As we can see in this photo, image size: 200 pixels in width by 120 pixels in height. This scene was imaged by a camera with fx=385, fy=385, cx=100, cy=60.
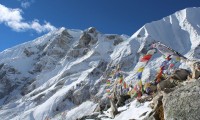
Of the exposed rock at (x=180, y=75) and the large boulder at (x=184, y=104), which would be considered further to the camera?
the exposed rock at (x=180, y=75)

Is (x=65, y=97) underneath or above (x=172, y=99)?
above

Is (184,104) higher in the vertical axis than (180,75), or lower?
lower

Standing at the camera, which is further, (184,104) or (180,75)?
(180,75)

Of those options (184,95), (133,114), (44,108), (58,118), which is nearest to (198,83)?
(184,95)

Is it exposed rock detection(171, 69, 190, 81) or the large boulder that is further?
exposed rock detection(171, 69, 190, 81)

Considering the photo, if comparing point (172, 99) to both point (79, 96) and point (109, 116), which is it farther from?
point (79, 96)

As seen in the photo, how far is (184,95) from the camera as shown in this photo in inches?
599

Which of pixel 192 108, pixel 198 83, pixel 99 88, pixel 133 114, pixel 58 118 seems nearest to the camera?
pixel 192 108

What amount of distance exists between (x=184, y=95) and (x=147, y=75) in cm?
17253

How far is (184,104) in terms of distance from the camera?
14867mm

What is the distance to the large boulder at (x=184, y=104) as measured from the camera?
568 inches

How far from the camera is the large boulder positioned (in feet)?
47.3

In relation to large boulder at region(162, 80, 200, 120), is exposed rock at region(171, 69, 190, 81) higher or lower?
higher

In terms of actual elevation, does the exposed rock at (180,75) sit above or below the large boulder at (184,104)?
above
